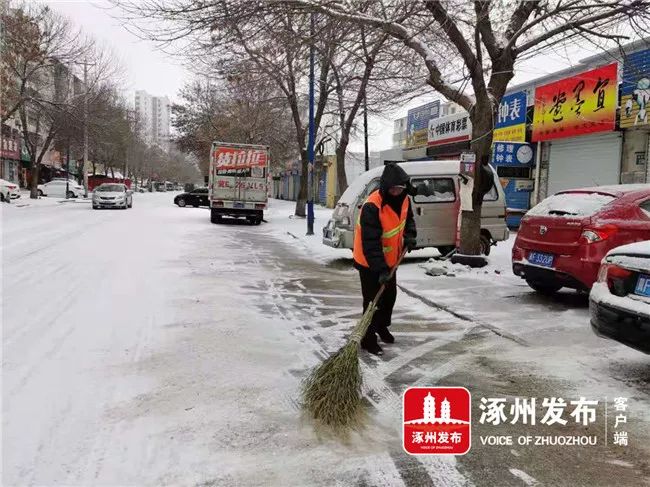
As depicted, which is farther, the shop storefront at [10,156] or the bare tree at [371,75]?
the shop storefront at [10,156]

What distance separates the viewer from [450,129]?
23094 millimetres

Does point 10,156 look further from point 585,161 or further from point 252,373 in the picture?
point 252,373

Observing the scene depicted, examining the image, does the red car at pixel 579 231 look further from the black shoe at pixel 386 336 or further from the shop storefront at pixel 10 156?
the shop storefront at pixel 10 156

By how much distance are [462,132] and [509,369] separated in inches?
721

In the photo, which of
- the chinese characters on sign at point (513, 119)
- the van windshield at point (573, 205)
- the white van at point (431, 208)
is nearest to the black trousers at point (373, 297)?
the van windshield at point (573, 205)

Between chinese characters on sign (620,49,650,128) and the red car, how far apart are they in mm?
8439

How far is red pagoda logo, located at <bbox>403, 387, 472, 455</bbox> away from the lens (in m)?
3.33

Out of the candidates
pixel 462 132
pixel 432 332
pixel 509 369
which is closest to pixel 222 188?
pixel 462 132

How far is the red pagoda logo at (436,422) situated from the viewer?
3330mm

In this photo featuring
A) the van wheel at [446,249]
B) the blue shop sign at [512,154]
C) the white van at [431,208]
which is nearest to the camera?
the white van at [431,208]

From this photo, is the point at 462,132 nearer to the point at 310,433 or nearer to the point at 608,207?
the point at 608,207

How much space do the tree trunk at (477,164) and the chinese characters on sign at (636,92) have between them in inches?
228

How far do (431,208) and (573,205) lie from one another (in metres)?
4.38

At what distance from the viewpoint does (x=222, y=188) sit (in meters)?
21.5
